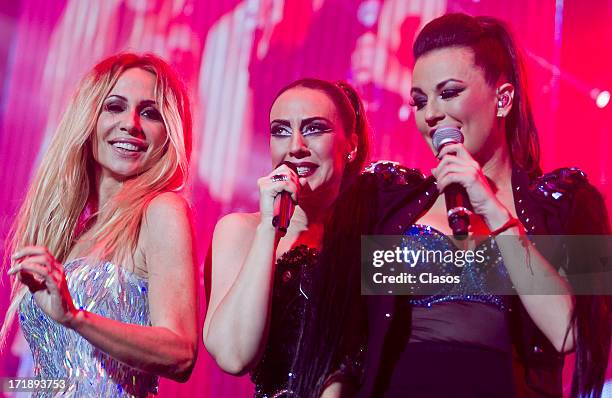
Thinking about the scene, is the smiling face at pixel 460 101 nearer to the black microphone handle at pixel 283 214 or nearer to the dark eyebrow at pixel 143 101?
the black microphone handle at pixel 283 214

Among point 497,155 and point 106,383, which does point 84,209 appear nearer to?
point 106,383

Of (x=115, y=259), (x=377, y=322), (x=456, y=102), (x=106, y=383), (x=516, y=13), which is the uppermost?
(x=516, y=13)

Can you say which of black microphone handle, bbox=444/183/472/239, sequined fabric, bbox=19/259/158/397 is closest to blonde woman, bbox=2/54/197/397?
sequined fabric, bbox=19/259/158/397

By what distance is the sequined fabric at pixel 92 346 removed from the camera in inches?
69.1

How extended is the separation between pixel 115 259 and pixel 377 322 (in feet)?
2.12

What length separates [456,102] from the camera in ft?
5.60

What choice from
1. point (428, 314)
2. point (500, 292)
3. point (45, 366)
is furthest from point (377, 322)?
point (45, 366)

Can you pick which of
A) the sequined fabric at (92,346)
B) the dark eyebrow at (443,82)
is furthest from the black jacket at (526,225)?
the sequined fabric at (92,346)

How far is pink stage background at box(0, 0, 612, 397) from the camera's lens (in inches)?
90.6

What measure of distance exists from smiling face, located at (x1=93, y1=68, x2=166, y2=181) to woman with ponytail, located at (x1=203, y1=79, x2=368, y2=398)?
0.27 m

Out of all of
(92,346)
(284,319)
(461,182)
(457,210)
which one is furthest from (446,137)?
Result: (92,346)

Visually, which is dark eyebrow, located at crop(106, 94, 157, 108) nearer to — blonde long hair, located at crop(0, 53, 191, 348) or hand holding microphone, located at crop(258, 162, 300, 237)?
blonde long hair, located at crop(0, 53, 191, 348)

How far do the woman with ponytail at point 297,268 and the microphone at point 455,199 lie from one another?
0.33 meters

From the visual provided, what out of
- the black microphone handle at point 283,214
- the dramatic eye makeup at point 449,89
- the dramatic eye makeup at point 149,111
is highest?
the dramatic eye makeup at point 149,111
